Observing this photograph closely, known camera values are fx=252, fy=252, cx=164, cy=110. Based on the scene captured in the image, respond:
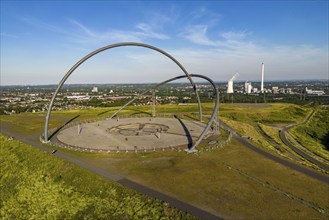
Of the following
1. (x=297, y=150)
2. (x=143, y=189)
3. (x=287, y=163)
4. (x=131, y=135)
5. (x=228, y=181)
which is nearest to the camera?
(x=143, y=189)

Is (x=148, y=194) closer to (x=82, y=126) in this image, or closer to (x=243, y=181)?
(x=243, y=181)

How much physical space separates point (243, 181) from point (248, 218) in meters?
9.51

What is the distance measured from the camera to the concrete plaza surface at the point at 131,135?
52406mm

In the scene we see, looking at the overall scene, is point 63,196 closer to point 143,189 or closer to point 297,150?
point 143,189

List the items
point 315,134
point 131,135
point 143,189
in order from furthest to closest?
point 315,134
point 131,135
point 143,189

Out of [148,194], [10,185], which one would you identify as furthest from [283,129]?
[10,185]

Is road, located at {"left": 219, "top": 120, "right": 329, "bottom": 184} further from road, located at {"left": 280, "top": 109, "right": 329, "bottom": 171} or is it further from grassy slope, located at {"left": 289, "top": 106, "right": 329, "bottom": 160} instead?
grassy slope, located at {"left": 289, "top": 106, "right": 329, "bottom": 160}

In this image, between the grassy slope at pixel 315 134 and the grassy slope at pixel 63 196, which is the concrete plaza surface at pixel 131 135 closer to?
the grassy slope at pixel 63 196

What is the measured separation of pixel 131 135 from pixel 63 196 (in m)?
29.2

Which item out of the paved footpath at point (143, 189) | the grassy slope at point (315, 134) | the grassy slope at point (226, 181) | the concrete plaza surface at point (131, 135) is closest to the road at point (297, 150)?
the grassy slope at point (315, 134)

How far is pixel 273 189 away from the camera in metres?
32.3

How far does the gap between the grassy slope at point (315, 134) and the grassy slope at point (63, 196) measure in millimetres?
59436

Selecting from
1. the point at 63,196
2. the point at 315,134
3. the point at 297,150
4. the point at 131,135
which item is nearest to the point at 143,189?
the point at 63,196

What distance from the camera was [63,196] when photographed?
33656mm
